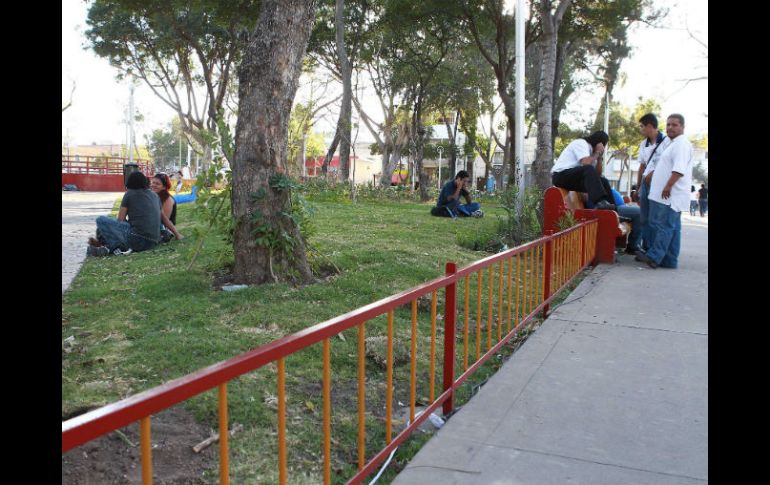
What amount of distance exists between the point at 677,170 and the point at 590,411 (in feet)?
17.7

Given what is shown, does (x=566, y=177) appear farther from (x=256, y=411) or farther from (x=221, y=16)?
(x=221, y=16)

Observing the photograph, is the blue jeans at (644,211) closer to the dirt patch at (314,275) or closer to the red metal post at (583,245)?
the red metal post at (583,245)

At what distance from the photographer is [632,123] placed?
1731 inches

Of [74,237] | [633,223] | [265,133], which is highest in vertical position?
[265,133]

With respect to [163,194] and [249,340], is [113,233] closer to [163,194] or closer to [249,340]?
[163,194]

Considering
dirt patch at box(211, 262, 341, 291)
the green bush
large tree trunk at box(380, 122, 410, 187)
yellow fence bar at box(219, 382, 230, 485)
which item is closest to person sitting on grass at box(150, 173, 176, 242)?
dirt patch at box(211, 262, 341, 291)

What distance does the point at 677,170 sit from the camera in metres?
8.23

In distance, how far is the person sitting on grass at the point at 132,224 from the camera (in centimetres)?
926

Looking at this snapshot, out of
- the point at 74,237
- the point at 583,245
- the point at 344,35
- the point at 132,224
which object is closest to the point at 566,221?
the point at 583,245

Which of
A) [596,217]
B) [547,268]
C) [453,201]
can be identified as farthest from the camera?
[453,201]

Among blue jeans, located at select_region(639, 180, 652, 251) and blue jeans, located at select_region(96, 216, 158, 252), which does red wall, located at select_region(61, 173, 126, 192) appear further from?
blue jeans, located at select_region(639, 180, 652, 251)

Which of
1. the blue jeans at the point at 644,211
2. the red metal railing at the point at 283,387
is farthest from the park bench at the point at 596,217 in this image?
the red metal railing at the point at 283,387

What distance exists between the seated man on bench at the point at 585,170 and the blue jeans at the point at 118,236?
20.3ft
